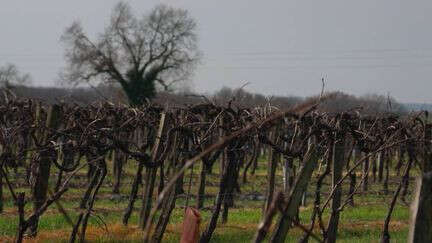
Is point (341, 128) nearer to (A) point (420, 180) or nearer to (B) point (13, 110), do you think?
(A) point (420, 180)

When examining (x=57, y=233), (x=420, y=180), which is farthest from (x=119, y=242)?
(x=420, y=180)

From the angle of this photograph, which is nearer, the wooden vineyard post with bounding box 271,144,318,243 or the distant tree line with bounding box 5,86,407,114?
the wooden vineyard post with bounding box 271,144,318,243

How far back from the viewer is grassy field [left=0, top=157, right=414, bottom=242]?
8.73 metres

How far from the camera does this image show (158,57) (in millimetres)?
60938

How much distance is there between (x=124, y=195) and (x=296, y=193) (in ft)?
43.1

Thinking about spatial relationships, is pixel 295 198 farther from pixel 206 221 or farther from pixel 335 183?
pixel 206 221

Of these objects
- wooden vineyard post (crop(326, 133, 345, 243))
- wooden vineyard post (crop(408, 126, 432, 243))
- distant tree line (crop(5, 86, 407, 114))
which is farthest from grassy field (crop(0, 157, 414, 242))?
wooden vineyard post (crop(408, 126, 432, 243))

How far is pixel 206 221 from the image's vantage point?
10695 millimetres

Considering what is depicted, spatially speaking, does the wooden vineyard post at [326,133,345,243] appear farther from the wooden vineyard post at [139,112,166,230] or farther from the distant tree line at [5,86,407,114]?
the wooden vineyard post at [139,112,166,230]

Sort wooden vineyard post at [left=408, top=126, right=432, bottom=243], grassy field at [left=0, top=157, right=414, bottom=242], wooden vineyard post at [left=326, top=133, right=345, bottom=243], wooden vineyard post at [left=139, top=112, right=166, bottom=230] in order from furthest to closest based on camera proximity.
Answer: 1. wooden vineyard post at [left=139, top=112, right=166, bottom=230]
2. grassy field at [left=0, top=157, right=414, bottom=242]
3. wooden vineyard post at [left=326, top=133, right=345, bottom=243]
4. wooden vineyard post at [left=408, top=126, right=432, bottom=243]

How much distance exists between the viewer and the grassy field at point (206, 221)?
A: 873 cm

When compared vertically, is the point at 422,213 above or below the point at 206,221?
above

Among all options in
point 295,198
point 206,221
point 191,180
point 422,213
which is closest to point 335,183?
point 191,180

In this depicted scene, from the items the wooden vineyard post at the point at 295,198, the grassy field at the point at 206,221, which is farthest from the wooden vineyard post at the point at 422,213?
the grassy field at the point at 206,221
